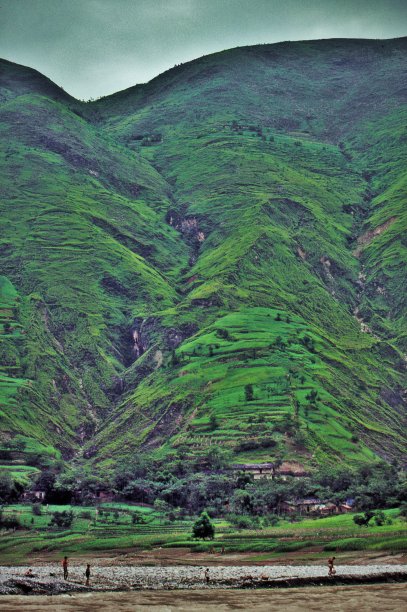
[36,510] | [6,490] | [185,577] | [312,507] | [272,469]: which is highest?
[272,469]

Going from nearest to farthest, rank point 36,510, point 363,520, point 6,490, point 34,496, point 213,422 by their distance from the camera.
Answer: point 363,520 → point 36,510 → point 6,490 → point 34,496 → point 213,422

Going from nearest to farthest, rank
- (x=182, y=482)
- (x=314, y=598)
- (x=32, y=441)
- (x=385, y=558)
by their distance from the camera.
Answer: (x=314, y=598)
(x=385, y=558)
(x=182, y=482)
(x=32, y=441)

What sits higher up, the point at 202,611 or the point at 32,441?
the point at 32,441

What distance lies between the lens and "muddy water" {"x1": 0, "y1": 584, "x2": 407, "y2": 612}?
57469mm

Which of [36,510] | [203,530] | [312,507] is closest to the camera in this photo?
[203,530]

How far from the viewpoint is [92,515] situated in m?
132

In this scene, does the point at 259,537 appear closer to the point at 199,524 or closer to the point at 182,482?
the point at 199,524

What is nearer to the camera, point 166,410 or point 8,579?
point 8,579

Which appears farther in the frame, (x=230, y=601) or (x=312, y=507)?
(x=312, y=507)

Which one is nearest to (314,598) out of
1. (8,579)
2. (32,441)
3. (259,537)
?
(8,579)

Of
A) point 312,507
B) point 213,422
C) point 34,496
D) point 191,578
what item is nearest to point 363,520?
point 312,507

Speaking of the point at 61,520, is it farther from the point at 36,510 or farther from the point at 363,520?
the point at 363,520

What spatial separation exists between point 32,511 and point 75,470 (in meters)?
38.0

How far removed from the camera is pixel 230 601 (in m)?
61.0
